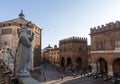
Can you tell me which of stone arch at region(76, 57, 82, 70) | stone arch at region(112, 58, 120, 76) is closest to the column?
stone arch at region(112, 58, 120, 76)

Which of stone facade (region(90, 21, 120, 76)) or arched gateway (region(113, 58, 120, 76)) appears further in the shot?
arched gateway (region(113, 58, 120, 76))

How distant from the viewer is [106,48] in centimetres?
3488

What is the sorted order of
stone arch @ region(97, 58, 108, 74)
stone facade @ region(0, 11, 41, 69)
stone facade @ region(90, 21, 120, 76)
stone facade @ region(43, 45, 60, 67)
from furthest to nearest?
stone facade @ region(43, 45, 60, 67), stone facade @ region(0, 11, 41, 69), stone arch @ region(97, 58, 108, 74), stone facade @ region(90, 21, 120, 76)

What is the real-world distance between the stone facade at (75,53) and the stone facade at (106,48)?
17.0m

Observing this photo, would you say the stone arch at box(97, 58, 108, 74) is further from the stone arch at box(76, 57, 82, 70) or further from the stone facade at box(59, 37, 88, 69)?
the stone arch at box(76, 57, 82, 70)

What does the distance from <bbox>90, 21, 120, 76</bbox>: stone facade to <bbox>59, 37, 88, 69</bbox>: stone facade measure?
55.9 feet

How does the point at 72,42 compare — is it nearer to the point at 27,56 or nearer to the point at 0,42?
the point at 0,42

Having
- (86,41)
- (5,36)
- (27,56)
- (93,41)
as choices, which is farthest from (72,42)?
(27,56)

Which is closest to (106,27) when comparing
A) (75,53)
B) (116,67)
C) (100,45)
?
(100,45)

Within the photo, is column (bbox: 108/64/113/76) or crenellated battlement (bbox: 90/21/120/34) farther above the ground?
crenellated battlement (bbox: 90/21/120/34)

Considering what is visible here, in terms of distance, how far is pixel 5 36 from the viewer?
45906mm

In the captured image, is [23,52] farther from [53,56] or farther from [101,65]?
[53,56]

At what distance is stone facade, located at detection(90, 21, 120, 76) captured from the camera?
108 ft

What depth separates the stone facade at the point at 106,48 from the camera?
3284cm
